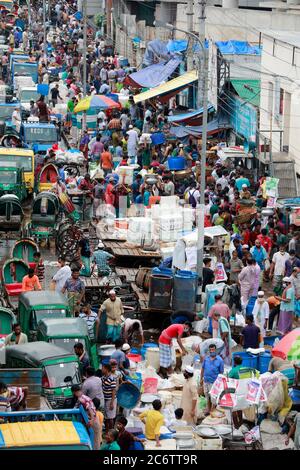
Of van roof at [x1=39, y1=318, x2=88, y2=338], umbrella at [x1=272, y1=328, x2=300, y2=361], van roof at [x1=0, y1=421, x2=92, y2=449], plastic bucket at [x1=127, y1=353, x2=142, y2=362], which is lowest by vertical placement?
plastic bucket at [x1=127, y1=353, x2=142, y2=362]

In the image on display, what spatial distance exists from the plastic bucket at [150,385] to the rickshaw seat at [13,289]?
5.53m

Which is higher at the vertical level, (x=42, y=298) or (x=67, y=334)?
(x=42, y=298)

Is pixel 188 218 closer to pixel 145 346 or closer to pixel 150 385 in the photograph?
pixel 145 346

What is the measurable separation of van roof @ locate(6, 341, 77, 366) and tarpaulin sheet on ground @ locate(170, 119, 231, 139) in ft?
69.4

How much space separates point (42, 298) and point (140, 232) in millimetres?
7077

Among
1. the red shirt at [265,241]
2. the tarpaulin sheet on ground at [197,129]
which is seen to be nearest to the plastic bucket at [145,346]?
the red shirt at [265,241]

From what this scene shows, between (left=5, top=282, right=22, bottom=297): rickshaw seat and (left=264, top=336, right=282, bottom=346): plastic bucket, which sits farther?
(left=5, top=282, right=22, bottom=297): rickshaw seat

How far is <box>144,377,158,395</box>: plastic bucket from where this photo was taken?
72.6ft

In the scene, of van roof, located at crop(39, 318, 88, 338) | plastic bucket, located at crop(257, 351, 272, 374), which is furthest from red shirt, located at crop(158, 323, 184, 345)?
plastic bucket, located at crop(257, 351, 272, 374)

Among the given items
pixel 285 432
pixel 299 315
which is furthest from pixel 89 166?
A: pixel 285 432

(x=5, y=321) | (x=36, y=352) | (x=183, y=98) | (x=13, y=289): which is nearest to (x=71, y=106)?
(x=183, y=98)

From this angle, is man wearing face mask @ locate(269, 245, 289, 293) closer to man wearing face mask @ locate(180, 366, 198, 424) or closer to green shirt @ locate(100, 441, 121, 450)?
man wearing face mask @ locate(180, 366, 198, 424)

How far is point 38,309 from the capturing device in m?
23.8

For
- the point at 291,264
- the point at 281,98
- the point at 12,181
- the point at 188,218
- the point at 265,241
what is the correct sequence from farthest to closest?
1. the point at 281,98
2. the point at 12,181
3. the point at 188,218
4. the point at 265,241
5. the point at 291,264
